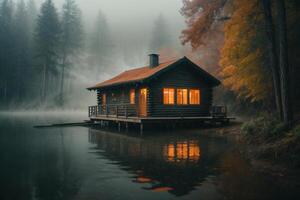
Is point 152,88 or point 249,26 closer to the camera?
point 249,26

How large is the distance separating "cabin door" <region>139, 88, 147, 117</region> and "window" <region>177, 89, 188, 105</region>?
10.1 feet

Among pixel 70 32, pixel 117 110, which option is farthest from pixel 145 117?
pixel 70 32

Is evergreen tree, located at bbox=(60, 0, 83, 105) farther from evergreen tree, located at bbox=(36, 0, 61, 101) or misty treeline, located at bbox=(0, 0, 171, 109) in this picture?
evergreen tree, located at bbox=(36, 0, 61, 101)

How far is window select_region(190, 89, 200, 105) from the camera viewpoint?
26.5 m

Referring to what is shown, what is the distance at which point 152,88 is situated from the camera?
81.1 feet

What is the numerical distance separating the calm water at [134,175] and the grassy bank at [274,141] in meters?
1.09

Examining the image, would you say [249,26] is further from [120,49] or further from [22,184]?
[120,49]

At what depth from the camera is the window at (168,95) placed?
83.1 feet

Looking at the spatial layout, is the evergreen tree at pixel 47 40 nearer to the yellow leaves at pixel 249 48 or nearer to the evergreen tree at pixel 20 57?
the evergreen tree at pixel 20 57

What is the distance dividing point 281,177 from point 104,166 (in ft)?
19.5

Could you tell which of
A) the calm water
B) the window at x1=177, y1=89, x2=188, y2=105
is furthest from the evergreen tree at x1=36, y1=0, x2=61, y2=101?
the calm water

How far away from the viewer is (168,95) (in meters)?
25.6

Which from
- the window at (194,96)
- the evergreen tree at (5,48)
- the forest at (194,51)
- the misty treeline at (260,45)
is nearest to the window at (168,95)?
the window at (194,96)

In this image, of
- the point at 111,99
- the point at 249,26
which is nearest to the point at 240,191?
the point at 249,26
